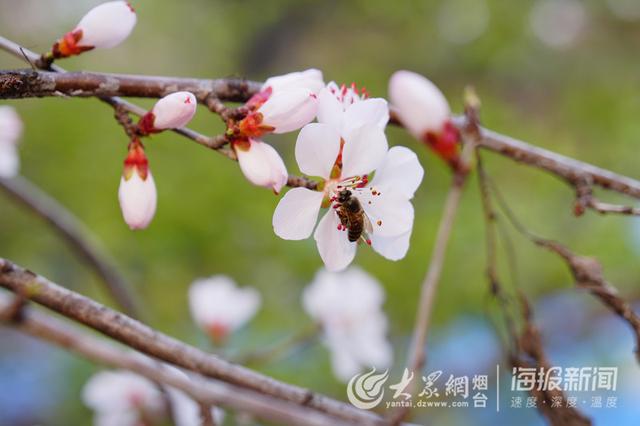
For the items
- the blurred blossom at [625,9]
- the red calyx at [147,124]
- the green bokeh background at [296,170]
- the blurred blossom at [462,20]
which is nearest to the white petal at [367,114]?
the red calyx at [147,124]

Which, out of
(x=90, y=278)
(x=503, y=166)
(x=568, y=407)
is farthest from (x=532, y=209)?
(x=568, y=407)

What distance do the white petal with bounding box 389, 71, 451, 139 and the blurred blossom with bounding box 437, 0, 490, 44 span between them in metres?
1.86

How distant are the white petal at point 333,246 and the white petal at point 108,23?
181mm

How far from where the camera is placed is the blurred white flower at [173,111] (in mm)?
377

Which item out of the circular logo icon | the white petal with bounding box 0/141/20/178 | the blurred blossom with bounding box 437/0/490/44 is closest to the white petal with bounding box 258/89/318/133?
the circular logo icon

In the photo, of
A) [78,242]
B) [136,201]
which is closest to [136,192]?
[136,201]

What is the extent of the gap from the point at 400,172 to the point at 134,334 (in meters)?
0.19

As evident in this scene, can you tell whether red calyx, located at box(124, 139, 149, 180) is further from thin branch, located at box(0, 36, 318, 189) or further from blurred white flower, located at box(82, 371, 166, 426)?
blurred white flower, located at box(82, 371, 166, 426)

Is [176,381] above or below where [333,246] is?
below

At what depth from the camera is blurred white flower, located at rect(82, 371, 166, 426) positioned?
88 cm

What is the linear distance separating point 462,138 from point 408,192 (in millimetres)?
98

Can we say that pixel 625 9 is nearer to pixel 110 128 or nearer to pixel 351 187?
pixel 110 128

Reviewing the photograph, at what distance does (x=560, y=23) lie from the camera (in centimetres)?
246

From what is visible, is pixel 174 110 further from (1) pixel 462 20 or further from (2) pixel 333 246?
(1) pixel 462 20
